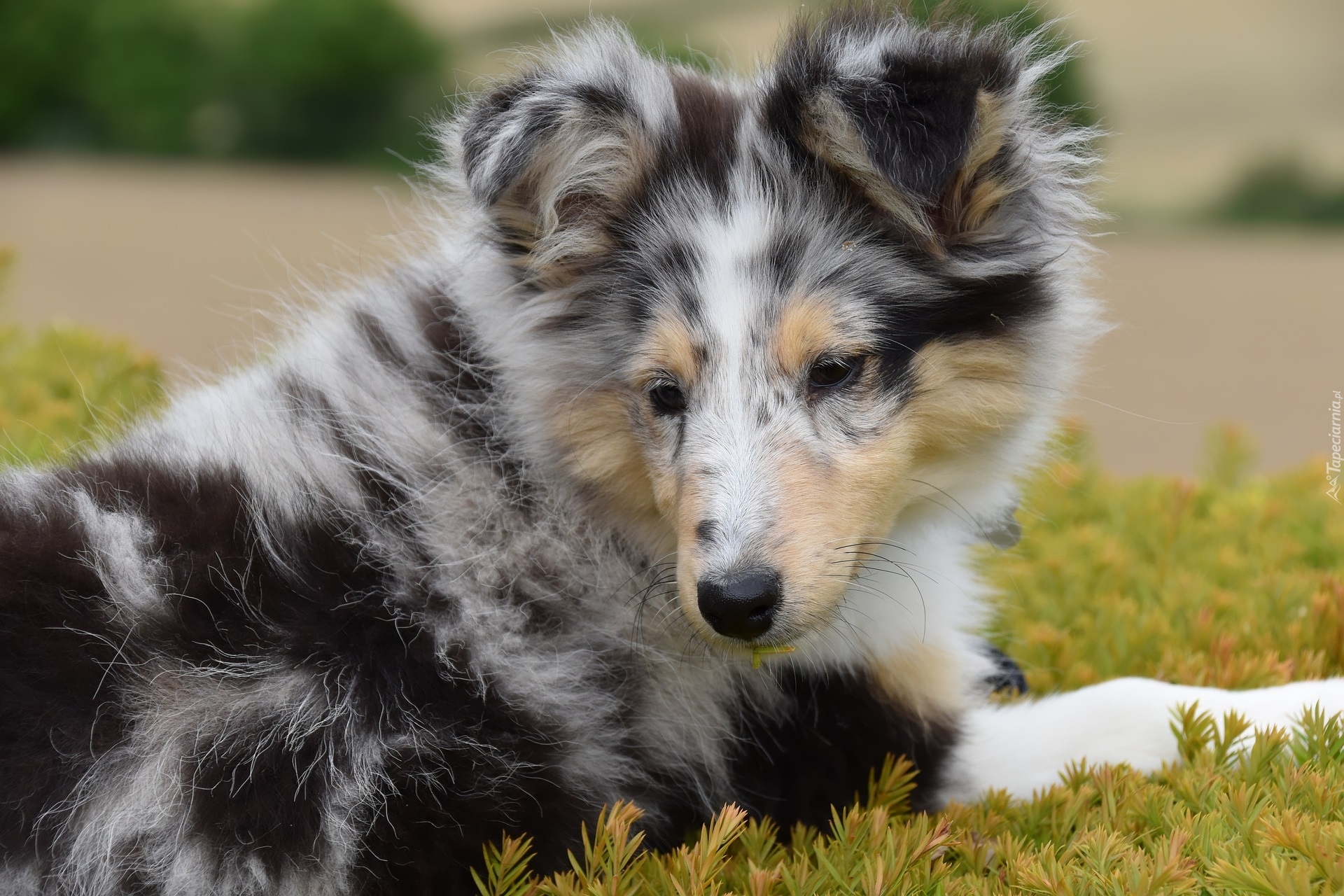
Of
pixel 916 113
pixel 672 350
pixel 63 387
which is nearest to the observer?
pixel 916 113

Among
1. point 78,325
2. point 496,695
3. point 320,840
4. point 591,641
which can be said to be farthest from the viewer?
point 78,325

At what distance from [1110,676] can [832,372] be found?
6.79 ft

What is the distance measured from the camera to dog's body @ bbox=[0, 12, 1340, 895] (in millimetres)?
3299

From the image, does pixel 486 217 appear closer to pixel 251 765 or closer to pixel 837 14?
pixel 837 14

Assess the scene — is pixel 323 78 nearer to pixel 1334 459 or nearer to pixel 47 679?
pixel 1334 459

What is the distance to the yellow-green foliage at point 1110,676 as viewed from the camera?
9.95 ft

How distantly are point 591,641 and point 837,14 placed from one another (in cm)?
198

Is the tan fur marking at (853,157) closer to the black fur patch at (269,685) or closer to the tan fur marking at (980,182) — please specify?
the tan fur marking at (980,182)

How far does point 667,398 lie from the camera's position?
384 centimetres

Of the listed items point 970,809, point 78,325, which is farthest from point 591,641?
point 78,325

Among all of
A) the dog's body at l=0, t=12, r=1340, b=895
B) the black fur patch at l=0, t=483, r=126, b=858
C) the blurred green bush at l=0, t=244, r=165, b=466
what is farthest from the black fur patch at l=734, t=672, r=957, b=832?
the blurred green bush at l=0, t=244, r=165, b=466

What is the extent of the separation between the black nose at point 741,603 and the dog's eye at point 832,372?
0.65m

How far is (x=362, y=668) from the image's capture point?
3451 millimetres

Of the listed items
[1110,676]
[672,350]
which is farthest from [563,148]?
[1110,676]
